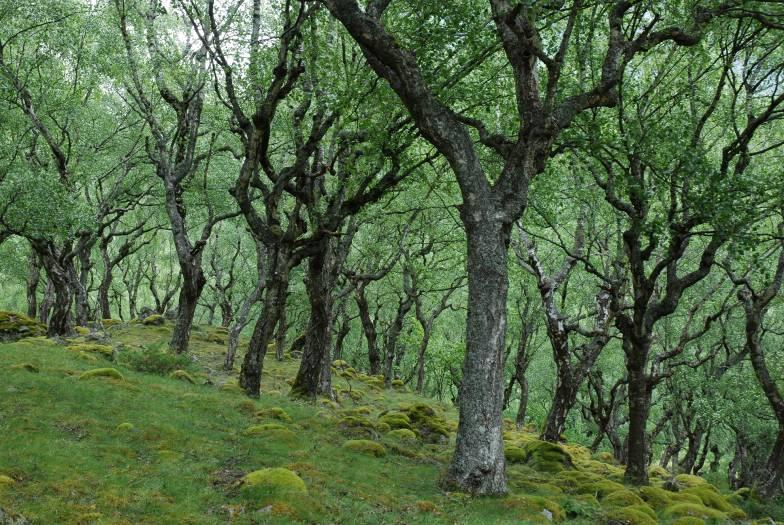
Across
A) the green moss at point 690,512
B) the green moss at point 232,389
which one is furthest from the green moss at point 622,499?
the green moss at point 232,389

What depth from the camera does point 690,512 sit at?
44.0ft

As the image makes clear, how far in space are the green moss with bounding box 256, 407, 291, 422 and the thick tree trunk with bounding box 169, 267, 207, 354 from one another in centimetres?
834

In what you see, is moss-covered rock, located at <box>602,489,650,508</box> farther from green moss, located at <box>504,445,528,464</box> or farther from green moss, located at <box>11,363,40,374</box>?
green moss, located at <box>11,363,40,374</box>

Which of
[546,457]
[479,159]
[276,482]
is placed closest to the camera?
[276,482]

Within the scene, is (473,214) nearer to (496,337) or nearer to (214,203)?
(496,337)

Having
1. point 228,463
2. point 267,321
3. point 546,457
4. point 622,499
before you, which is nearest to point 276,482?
point 228,463

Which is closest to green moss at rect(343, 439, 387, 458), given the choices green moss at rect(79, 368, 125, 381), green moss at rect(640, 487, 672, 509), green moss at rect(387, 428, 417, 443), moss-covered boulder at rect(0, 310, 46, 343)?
Result: green moss at rect(387, 428, 417, 443)

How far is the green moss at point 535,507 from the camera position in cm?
1056

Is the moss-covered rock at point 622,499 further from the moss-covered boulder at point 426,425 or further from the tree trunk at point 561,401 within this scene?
the moss-covered boulder at point 426,425

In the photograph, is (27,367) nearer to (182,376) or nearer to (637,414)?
(182,376)

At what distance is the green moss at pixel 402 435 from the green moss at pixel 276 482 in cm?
786

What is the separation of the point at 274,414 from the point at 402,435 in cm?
454

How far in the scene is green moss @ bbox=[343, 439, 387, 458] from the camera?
14.5 metres

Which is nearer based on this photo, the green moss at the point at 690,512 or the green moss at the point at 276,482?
the green moss at the point at 276,482
